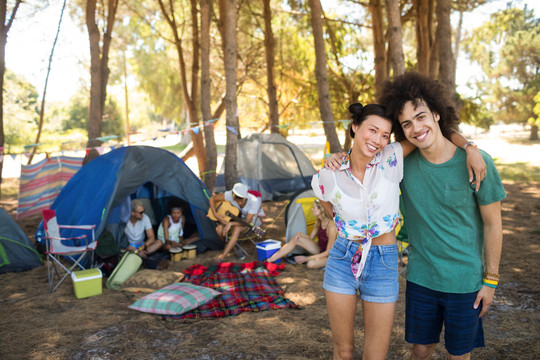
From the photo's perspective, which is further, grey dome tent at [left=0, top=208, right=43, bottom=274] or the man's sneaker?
the man's sneaker

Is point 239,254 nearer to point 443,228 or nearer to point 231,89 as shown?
point 231,89

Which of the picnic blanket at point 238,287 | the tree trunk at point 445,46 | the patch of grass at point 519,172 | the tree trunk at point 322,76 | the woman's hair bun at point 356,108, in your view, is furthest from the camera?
the patch of grass at point 519,172

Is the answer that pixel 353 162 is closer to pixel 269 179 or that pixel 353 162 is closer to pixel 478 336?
pixel 478 336

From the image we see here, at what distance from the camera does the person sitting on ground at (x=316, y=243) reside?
5.34m

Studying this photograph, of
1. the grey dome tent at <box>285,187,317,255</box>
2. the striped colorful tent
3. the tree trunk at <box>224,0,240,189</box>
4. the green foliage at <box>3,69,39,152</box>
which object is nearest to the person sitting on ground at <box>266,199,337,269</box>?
the grey dome tent at <box>285,187,317,255</box>

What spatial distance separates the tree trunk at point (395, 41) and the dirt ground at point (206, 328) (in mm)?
2899

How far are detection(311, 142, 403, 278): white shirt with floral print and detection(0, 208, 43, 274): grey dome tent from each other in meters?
4.92

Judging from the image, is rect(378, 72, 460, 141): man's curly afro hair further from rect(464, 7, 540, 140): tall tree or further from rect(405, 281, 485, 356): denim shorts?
rect(464, 7, 540, 140): tall tree

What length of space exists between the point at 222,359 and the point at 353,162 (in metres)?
1.95

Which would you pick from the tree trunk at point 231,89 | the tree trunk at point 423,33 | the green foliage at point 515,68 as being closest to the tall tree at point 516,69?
the green foliage at point 515,68

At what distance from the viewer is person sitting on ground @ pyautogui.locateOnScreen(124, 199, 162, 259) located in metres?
5.98

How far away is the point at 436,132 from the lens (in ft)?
6.27

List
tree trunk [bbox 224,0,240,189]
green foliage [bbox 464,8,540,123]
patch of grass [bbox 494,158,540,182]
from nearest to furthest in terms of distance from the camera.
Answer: tree trunk [bbox 224,0,240,189] < patch of grass [bbox 494,158,540,182] < green foliage [bbox 464,8,540,123]

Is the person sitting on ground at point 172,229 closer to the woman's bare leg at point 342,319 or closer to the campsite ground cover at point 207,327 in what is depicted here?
the campsite ground cover at point 207,327
